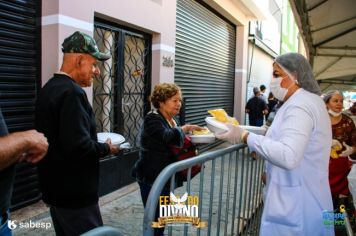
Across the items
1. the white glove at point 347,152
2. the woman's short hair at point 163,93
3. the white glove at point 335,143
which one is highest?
the woman's short hair at point 163,93

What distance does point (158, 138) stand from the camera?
3223 mm

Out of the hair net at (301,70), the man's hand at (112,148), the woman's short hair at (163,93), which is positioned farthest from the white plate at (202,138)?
the hair net at (301,70)

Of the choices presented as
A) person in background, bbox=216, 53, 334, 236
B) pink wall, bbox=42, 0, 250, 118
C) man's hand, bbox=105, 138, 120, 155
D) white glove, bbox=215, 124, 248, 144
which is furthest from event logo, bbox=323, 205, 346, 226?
pink wall, bbox=42, 0, 250, 118

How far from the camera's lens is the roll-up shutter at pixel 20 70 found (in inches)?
168

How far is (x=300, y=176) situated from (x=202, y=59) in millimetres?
7840

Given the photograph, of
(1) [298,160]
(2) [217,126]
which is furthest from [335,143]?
(1) [298,160]

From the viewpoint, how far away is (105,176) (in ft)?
18.7

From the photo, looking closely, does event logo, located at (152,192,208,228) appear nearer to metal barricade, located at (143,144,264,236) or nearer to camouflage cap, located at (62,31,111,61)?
metal barricade, located at (143,144,264,236)

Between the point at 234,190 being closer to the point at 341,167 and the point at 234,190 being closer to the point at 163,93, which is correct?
the point at 163,93

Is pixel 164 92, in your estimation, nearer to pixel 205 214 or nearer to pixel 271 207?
pixel 271 207

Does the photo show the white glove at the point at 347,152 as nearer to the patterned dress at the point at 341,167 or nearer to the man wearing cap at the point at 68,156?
the patterned dress at the point at 341,167

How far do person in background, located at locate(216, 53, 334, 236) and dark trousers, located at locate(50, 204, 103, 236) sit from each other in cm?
123

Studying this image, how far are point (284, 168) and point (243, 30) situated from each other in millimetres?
11434

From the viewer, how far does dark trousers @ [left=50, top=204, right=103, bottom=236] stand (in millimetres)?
2447
